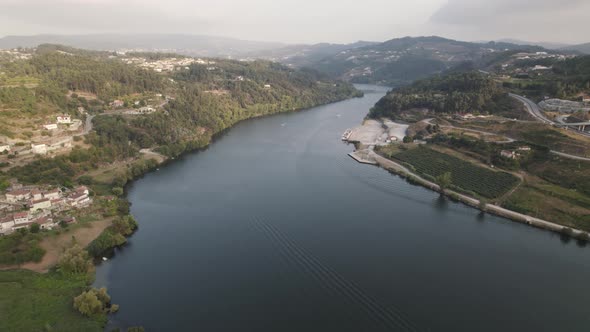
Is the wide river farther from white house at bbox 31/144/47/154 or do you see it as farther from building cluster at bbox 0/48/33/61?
Result: building cluster at bbox 0/48/33/61

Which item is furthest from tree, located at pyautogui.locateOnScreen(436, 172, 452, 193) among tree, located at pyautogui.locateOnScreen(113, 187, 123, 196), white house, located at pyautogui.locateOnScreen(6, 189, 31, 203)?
white house, located at pyautogui.locateOnScreen(6, 189, 31, 203)

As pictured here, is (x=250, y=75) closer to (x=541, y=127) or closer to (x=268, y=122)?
(x=268, y=122)

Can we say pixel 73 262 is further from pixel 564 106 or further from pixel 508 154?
pixel 564 106

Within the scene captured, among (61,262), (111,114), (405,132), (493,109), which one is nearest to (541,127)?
(493,109)

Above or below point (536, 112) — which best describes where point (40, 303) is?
below

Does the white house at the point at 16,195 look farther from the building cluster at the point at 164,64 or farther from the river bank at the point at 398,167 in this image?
the building cluster at the point at 164,64

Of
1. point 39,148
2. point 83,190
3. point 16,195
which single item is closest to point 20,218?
point 16,195

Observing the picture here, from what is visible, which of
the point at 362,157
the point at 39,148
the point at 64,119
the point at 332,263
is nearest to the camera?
the point at 332,263
